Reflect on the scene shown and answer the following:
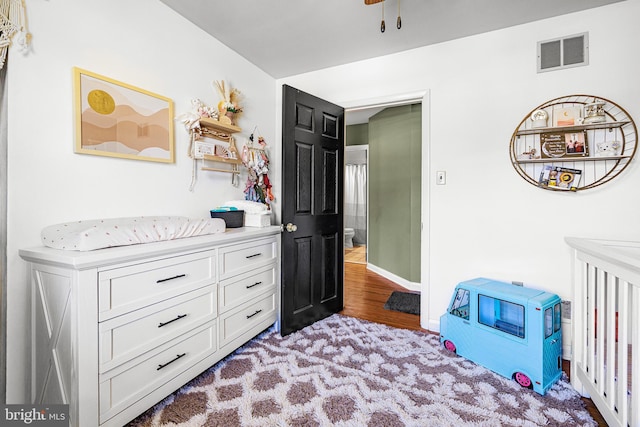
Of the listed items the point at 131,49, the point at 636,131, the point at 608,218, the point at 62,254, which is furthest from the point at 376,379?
the point at 131,49

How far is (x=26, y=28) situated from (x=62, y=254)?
1.12 meters

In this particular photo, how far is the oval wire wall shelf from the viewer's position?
194 cm

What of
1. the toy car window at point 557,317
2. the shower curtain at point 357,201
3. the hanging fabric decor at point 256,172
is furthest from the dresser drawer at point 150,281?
the shower curtain at point 357,201

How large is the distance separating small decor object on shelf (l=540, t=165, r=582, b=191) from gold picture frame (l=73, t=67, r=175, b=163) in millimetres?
2723

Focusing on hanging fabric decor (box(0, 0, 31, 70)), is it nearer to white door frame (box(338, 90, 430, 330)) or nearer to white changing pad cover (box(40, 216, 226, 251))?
white changing pad cover (box(40, 216, 226, 251))

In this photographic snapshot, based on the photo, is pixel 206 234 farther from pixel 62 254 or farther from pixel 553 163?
pixel 553 163

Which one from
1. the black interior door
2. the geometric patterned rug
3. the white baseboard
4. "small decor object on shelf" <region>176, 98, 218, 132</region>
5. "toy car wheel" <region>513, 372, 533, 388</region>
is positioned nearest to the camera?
the geometric patterned rug

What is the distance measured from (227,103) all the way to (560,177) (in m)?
2.61

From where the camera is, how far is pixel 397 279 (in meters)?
4.04

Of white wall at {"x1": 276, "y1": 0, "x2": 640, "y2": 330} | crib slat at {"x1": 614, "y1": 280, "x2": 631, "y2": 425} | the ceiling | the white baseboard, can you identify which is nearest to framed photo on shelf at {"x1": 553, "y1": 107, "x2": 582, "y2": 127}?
white wall at {"x1": 276, "y1": 0, "x2": 640, "y2": 330}

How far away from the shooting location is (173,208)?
212 cm

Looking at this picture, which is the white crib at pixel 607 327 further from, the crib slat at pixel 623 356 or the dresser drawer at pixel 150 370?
the dresser drawer at pixel 150 370

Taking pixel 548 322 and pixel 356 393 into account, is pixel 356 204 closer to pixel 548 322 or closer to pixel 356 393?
pixel 548 322

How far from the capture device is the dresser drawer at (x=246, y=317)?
197cm
